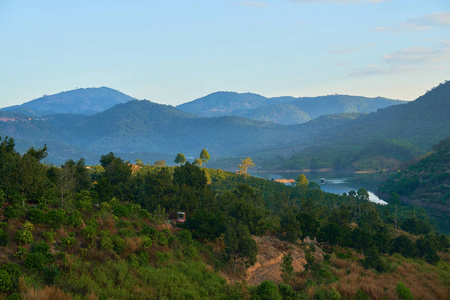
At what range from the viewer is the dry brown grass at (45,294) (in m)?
18.4

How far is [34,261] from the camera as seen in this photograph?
21.0m

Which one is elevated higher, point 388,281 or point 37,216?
point 37,216

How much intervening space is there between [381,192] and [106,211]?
438 feet

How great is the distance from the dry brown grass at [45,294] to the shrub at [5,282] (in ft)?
2.78

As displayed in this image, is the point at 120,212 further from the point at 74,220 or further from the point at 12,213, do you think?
the point at 12,213

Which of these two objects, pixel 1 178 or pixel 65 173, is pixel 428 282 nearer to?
pixel 65 173

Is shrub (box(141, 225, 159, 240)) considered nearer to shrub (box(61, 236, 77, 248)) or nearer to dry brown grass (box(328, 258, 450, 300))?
shrub (box(61, 236, 77, 248))

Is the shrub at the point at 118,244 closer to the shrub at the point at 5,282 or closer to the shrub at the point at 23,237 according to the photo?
the shrub at the point at 23,237

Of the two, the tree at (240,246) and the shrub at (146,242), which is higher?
the shrub at (146,242)

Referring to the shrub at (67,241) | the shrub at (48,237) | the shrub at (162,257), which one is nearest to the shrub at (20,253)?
the shrub at (48,237)

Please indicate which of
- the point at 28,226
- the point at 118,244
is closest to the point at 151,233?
the point at 118,244

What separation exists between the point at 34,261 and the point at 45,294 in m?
3.06

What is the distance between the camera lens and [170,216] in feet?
144

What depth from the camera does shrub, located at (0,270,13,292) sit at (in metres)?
18.7
